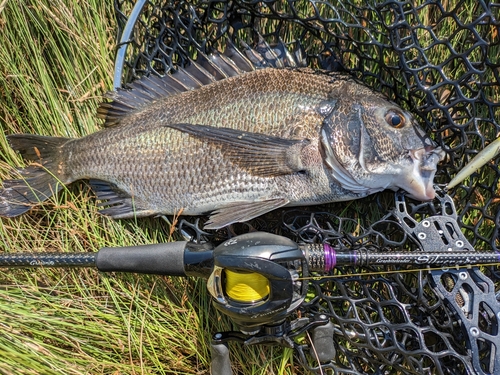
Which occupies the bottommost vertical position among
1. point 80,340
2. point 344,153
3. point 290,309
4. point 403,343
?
point 80,340

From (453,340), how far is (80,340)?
5.94 ft

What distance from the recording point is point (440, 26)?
2191mm

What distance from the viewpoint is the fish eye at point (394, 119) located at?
77.5 inches

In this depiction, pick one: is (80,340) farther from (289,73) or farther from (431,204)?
(431,204)

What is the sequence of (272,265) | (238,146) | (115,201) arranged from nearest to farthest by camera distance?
(272,265) → (238,146) → (115,201)

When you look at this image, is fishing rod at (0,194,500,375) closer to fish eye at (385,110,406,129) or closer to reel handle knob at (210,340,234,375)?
reel handle knob at (210,340,234,375)

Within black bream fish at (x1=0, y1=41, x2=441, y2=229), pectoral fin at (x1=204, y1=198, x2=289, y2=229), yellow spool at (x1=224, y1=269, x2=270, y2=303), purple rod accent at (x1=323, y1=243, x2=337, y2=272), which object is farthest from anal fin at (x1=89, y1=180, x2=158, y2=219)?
purple rod accent at (x1=323, y1=243, x2=337, y2=272)

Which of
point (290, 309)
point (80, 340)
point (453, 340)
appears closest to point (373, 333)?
point (453, 340)

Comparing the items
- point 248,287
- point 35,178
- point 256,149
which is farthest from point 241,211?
point 35,178

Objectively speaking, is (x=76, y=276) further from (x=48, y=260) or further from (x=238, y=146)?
(x=238, y=146)

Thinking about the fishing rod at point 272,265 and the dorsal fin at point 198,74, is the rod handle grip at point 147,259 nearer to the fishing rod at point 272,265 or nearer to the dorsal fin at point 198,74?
the fishing rod at point 272,265

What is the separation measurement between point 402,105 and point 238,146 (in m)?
0.87

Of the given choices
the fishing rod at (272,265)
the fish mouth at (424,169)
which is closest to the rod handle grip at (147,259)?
the fishing rod at (272,265)

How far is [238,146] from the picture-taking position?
Answer: 2.02m
